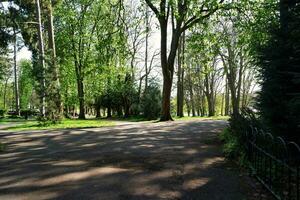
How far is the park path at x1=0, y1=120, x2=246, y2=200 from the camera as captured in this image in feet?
19.4

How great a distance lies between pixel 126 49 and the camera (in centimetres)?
2294

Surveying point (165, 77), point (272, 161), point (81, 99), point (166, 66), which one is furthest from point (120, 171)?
point (81, 99)

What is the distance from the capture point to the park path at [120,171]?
5918 mm

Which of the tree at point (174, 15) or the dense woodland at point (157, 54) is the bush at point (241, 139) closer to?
the dense woodland at point (157, 54)

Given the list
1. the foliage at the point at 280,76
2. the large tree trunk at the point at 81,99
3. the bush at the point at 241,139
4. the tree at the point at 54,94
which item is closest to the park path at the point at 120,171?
the bush at the point at 241,139

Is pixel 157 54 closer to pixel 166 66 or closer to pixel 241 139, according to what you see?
pixel 166 66

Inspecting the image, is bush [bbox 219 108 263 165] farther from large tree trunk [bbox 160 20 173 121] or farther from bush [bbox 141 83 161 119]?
bush [bbox 141 83 161 119]

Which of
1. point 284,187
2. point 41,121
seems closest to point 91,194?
point 284,187

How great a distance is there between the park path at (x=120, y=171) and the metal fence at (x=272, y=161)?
0.48 m

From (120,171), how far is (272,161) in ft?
9.52

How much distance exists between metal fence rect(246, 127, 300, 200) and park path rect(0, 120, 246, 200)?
0.48 meters

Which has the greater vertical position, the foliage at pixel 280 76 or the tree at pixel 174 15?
the tree at pixel 174 15

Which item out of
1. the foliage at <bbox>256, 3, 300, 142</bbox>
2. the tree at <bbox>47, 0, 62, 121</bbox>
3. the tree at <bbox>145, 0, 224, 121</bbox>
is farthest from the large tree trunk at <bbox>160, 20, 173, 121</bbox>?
the foliage at <bbox>256, 3, 300, 142</bbox>

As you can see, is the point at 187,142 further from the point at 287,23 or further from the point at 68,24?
the point at 68,24
